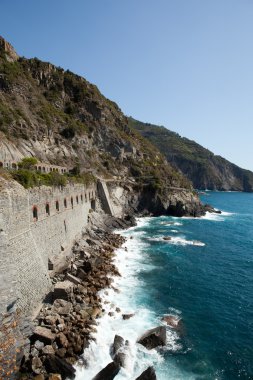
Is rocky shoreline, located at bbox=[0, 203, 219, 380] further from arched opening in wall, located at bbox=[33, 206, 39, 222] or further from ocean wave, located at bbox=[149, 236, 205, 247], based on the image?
ocean wave, located at bbox=[149, 236, 205, 247]

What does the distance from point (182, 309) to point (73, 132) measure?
2194 inches

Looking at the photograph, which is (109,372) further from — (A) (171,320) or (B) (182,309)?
(B) (182,309)

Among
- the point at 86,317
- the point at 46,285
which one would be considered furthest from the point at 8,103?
the point at 86,317

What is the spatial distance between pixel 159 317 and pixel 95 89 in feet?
281

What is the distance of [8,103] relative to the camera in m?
64.3

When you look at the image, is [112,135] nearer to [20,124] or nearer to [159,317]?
[20,124]

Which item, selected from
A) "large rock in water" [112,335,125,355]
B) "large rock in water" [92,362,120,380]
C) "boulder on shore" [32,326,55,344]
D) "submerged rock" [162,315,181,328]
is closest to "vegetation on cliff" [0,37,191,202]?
"boulder on shore" [32,326,55,344]

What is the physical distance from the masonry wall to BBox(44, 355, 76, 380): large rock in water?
4.45 m

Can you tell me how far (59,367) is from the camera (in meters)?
18.3

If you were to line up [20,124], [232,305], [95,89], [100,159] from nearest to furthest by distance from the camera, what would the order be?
[232,305] → [20,124] → [100,159] → [95,89]

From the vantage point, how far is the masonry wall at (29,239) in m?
19.4

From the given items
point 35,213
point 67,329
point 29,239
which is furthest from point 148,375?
point 35,213

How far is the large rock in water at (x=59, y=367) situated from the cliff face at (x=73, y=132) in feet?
129

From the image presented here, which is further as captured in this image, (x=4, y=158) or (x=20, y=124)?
(x=20, y=124)
